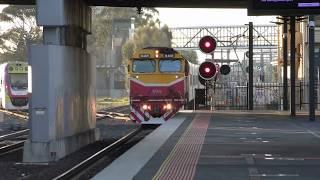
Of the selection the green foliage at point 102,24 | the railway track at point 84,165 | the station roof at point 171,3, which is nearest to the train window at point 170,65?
the station roof at point 171,3

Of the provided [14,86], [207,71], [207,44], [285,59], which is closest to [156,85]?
[207,71]

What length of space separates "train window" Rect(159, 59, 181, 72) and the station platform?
21.5ft

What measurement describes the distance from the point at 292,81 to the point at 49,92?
13.3 m

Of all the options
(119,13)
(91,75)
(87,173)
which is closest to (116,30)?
(119,13)

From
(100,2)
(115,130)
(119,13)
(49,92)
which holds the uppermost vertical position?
(119,13)

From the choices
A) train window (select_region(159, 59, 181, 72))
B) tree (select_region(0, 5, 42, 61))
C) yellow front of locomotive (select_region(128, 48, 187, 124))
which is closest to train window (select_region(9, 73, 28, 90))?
yellow front of locomotive (select_region(128, 48, 187, 124))

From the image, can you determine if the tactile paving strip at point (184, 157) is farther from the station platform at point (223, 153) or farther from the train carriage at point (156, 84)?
the train carriage at point (156, 84)

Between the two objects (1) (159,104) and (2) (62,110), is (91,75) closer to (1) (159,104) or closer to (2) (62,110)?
(2) (62,110)

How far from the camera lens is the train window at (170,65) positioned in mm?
29016

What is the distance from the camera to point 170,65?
29078mm

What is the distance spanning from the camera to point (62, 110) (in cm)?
1677

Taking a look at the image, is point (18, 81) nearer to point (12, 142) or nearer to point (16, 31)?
point (12, 142)

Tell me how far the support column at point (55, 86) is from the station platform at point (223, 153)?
2.06 m

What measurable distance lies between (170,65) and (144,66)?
1107 millimetres
